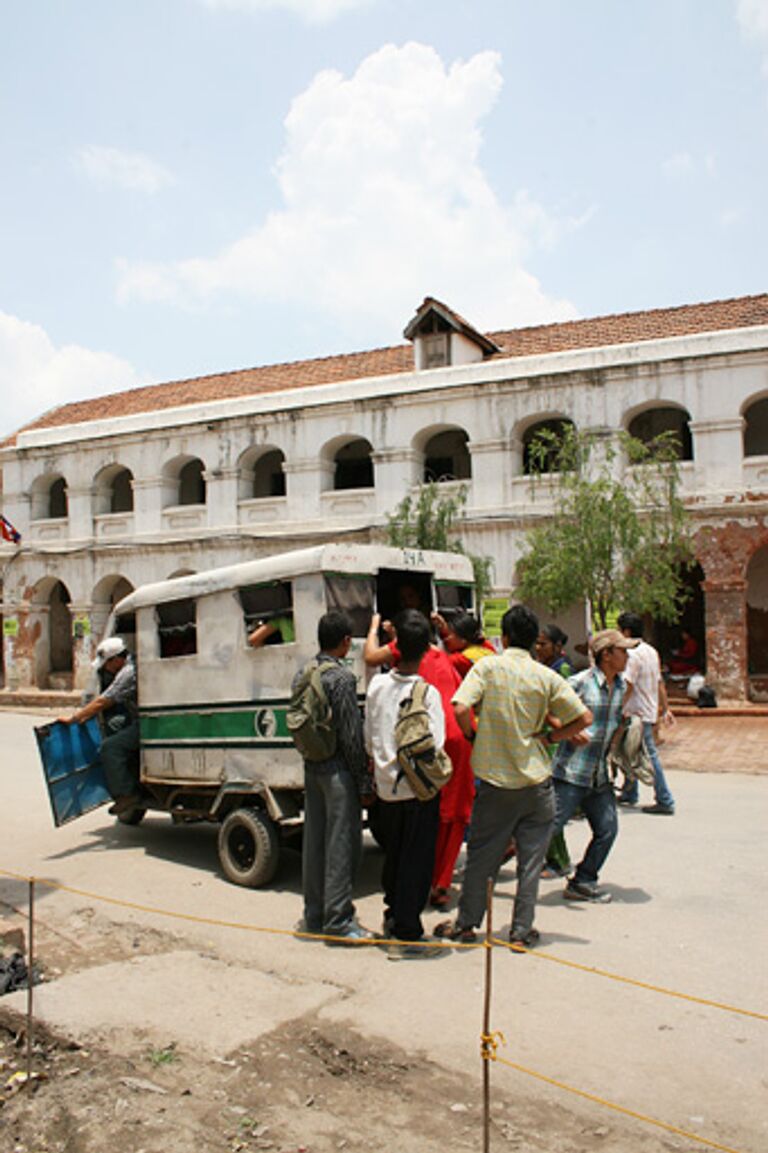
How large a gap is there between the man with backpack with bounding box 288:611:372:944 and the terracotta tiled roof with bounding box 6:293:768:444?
15435 millimetres

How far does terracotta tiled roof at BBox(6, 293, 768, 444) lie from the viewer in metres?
19.5

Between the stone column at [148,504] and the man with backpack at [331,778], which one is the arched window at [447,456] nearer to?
the stone column at [148,504]

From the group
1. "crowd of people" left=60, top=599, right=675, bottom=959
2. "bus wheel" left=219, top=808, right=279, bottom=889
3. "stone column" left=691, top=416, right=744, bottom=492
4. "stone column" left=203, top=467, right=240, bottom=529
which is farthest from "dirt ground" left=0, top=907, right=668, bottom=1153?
"stone column" left=203, top=467, right=240, bottom=529

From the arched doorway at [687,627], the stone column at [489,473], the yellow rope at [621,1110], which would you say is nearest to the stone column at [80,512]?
the stone column at [489,473]

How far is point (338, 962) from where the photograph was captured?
5.34 m

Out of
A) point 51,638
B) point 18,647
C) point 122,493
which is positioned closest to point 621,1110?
point 18,647

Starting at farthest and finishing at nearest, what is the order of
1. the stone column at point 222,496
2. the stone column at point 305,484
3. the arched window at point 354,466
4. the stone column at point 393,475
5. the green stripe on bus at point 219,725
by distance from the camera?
the arched window at point 354,466 → the stone column at point 222,496 → the stone column at point 305,484 → the stone column at point 393,475 → the green stripe on bus at point 219,725

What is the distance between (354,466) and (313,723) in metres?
17.3

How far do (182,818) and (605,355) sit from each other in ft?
44.6

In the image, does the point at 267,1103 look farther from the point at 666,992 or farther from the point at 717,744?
the point at 717,744

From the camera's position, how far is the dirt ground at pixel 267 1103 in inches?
140

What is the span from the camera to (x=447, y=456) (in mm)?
21578

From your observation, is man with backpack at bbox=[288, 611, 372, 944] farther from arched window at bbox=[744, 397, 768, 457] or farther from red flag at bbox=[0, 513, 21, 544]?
red flag at bbox=[0, 513, 21, 544]

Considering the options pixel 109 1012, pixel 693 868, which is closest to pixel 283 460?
pixel 693 868
